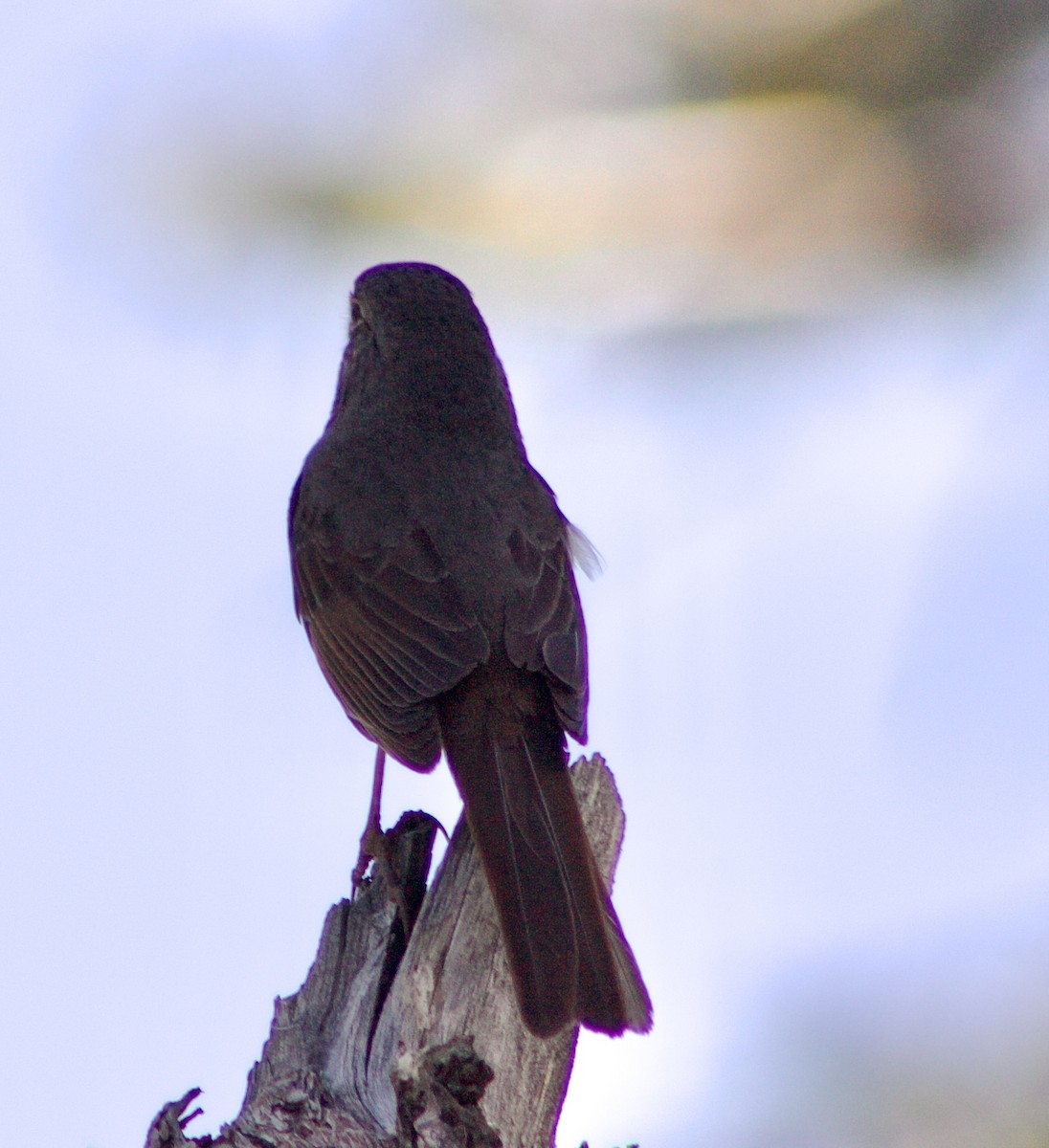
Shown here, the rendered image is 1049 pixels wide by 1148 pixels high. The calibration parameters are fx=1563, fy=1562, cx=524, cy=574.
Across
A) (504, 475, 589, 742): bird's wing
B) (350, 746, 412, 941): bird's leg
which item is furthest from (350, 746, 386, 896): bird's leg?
(504, 475, 589, 742): bird's wing

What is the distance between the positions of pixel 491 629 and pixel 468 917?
1.00 meters

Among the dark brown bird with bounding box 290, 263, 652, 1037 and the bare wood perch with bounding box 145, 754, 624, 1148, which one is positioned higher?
the dark brown bird with bounding box 290, 263, 652, 1037

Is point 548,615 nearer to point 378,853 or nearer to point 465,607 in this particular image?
point 465,607

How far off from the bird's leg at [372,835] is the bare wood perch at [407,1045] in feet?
0.24

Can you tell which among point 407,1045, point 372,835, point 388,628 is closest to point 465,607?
point 388,628

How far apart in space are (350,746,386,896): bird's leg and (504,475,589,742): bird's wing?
1.96 feet

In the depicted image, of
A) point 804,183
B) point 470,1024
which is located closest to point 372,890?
point 470,1024

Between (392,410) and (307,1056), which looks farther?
(392,410)

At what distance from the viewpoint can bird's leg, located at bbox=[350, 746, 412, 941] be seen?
14.0ft

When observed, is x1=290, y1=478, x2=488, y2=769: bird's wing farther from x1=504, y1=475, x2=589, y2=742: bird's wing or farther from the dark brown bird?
x1=504, y1=475, x2=589, y2=742: bird's wing

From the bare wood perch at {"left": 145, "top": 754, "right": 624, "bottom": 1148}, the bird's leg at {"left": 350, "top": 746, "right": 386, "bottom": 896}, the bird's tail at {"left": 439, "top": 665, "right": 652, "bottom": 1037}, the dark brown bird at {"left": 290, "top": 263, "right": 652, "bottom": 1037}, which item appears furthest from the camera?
the bird's leg at {"left": 350, "top": 746, "right": 386, "bottom": 896}

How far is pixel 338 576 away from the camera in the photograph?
529 cm

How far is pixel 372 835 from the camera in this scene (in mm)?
4648

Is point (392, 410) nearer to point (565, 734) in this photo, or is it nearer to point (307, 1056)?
point (565, 734)
